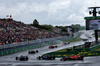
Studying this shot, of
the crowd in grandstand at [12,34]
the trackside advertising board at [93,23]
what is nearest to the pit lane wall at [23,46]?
the crowd in grandstand at [12,34]

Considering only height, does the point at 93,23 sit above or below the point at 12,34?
above

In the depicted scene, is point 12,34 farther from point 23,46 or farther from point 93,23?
point 93,23

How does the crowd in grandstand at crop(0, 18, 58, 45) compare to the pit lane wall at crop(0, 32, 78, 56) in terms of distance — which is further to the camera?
the crowd in grandstand at crop(0, 18, 58, 45)

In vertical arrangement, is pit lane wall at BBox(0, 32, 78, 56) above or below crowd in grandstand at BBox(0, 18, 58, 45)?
below

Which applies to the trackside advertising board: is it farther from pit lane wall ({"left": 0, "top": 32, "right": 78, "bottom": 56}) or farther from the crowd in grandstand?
the crowd in grandstand

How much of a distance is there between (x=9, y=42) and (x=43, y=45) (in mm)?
19149

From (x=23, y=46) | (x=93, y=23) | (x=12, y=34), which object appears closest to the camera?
(x=93, y=23)

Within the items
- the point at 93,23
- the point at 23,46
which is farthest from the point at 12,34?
the point at 93,23

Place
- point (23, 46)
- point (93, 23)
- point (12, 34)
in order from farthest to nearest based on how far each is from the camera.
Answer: point (12, 34) → point (23, 46) → point (93, 23)

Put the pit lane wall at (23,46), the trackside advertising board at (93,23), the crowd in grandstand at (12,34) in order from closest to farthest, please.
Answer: the pit lane wall at (23,46) < the crowd in grandstand at (12,34) < the trackside advertising board at (93,23)

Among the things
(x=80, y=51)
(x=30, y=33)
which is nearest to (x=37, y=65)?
(x=80, y=51)

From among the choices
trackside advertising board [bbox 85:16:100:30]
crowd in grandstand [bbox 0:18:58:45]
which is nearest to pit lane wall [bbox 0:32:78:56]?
crowd in grandstand [bbox 0:18:58:45]

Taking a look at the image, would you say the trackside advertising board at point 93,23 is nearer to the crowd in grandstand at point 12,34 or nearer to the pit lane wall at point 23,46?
the pit lane wall at point 23,46

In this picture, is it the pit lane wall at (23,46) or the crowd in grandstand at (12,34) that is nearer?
the pit lane wall at (23,46)
